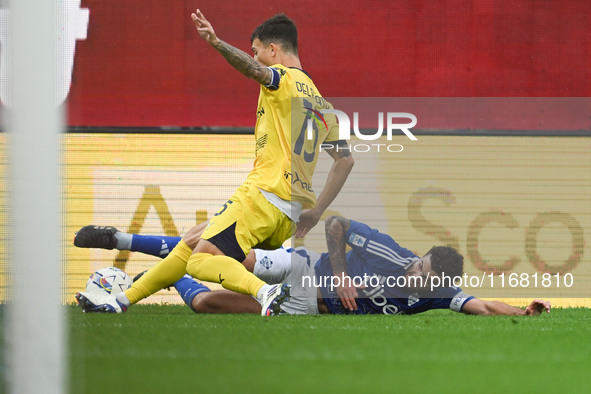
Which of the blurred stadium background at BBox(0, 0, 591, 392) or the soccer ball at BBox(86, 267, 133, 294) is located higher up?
the blurred stadium background at BBox(0, 0, 591, 392)

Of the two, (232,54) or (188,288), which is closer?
(232,54)

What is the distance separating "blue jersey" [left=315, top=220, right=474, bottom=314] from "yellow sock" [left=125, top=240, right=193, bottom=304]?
753 millimetres

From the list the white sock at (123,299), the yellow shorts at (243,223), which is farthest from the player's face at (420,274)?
the white sock at (123,299)

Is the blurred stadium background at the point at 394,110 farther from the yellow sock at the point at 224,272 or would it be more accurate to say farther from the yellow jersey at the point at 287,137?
the yellow sock at the point at 224,272

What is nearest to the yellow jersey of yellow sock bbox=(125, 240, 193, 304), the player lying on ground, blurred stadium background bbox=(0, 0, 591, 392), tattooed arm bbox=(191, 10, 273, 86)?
tattooed arm bbox=(191, 10, 273, 86)

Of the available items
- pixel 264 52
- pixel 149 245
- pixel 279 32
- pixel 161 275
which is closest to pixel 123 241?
pixel 149 245

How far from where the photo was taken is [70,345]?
1.55m

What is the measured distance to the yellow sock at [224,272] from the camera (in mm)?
3625

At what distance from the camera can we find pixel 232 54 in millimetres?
3588

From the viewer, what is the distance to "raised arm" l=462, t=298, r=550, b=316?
166 inches

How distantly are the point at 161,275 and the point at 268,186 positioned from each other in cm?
70

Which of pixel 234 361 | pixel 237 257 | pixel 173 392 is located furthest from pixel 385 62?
pixel 173 392

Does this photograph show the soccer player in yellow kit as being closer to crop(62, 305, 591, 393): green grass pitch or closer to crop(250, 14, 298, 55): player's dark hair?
crop(250, 14, 298, 55): player's dark hair

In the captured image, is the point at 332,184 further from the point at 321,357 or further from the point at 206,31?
the point at 321,357
